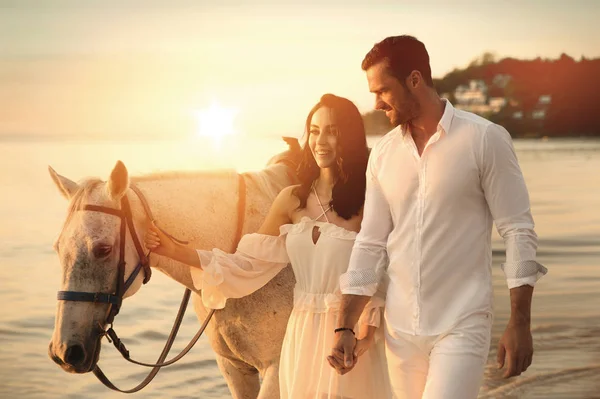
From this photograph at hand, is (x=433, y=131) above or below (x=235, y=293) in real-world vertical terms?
above

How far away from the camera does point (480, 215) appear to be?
298 cm

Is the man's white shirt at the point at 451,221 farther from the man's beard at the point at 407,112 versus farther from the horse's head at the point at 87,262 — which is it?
the horse's head at the point at 87,262

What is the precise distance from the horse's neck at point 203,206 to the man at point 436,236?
1.14 m

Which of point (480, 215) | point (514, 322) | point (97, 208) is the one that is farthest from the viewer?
point (97, 208)

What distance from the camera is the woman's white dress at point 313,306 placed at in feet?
12.1

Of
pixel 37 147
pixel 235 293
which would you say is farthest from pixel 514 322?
pixel 37 147

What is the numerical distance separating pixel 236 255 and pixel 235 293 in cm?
15

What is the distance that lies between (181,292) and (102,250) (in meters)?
9.76

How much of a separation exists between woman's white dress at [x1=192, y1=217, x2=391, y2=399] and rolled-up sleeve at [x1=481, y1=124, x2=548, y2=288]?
2.95 feet

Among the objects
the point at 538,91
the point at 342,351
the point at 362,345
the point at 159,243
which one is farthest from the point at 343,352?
the point at 538,91

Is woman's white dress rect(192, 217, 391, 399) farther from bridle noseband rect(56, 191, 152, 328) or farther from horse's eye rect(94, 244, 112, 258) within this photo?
horse's eye rect(94, 244, 112, 258)

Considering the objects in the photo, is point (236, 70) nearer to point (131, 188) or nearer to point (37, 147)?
point (37, 147)

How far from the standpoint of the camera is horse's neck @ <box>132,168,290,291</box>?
411 centimetres

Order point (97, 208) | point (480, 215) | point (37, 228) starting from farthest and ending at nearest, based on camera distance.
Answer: point (37, 228) < point (97, 208) < point (480, 215)
